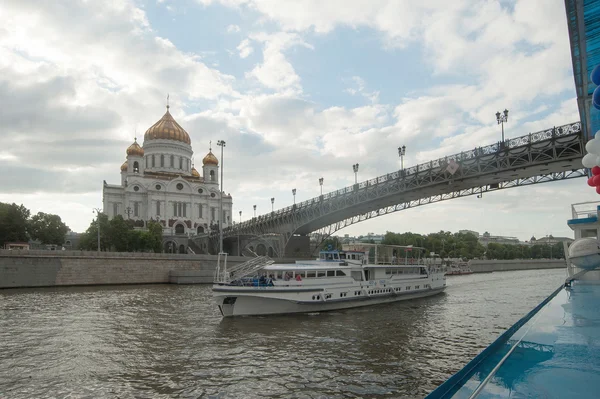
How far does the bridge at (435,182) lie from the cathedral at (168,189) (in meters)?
30.5

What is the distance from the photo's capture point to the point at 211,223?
326 ft

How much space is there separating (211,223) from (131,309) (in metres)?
74.2

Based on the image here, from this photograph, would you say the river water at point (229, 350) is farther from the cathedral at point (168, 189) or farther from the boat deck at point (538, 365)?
the cathedral at point (168, 189)

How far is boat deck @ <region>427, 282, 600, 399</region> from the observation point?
5.52 metres

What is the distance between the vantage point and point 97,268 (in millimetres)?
43125

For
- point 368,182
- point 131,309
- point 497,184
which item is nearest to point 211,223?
point 368,182

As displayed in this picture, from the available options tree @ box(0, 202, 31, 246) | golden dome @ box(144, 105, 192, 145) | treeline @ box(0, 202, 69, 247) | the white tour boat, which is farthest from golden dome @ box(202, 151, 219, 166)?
the white tour boat

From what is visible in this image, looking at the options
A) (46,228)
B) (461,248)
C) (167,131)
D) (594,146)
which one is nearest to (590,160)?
(594,146)

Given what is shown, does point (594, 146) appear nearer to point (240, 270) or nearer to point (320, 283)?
A: point (320, 283)

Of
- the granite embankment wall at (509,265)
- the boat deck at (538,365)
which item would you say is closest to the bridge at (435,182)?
the boat deck at (538,365)

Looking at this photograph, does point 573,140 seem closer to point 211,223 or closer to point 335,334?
point 335,334

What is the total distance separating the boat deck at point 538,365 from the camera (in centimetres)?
552

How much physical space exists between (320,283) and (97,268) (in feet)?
89.6

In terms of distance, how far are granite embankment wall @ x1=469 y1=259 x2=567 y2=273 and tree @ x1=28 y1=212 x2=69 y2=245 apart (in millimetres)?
72556
